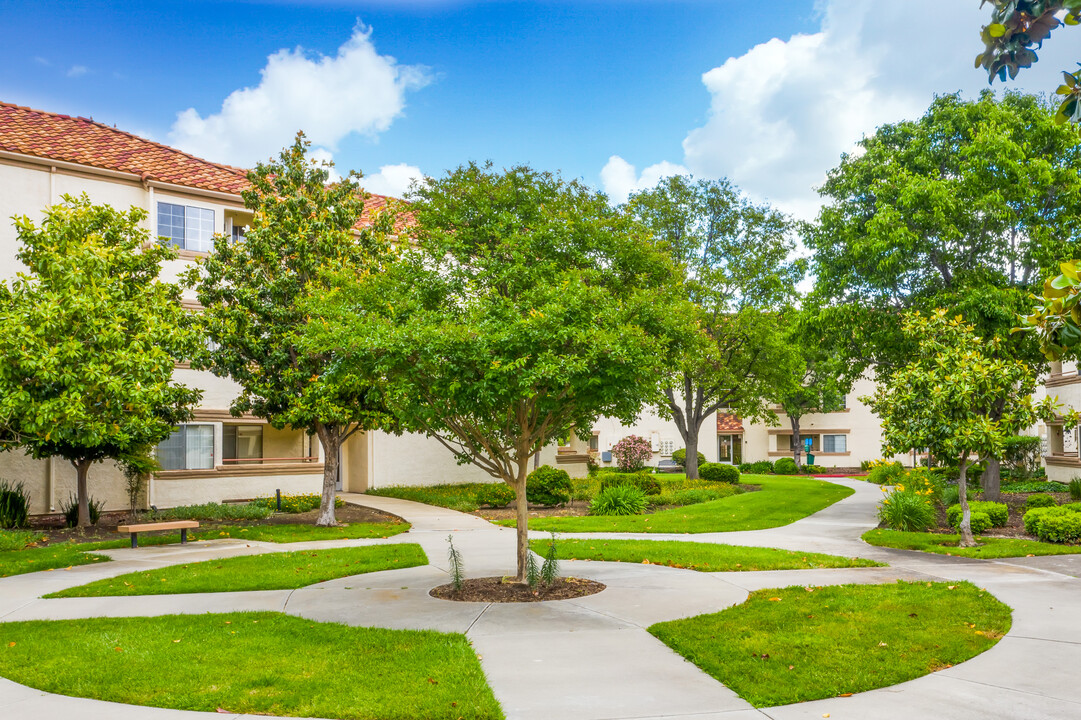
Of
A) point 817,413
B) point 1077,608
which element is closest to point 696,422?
point 1077,608

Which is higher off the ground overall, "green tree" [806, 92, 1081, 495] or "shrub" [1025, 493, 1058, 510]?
"green tree" [806, 92, 1081, 495]

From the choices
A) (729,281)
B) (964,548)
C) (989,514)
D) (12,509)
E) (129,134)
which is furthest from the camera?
(729,281)

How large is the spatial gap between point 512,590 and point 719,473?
75.7 feet

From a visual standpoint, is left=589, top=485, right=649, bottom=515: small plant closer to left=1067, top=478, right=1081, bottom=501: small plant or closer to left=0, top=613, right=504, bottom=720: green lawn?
left=1067, top=478, right=1081, bottom=501: small plant

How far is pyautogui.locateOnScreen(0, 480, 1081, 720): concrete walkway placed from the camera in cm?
590

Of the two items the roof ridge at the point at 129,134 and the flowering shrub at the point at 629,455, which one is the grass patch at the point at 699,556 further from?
the flowering shrub at the point at 629,455

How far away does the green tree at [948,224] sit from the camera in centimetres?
1862

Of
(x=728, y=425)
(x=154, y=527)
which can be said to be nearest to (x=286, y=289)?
(x=154, y=527)

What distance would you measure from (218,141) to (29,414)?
18579 mm

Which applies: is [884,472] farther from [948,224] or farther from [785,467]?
[948,224]

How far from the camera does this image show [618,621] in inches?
345

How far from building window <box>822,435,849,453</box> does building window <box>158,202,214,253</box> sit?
144 feet

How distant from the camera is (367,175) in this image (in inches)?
766

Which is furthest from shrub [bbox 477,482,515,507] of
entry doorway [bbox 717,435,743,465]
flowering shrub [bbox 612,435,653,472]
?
entry doorway [bbox 717,435,743,465]
